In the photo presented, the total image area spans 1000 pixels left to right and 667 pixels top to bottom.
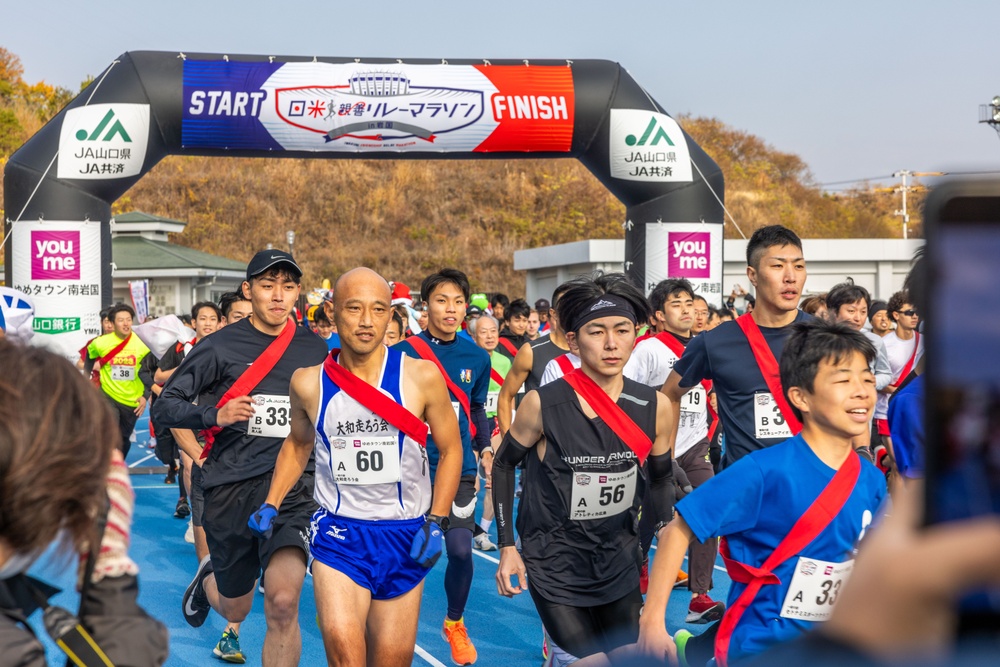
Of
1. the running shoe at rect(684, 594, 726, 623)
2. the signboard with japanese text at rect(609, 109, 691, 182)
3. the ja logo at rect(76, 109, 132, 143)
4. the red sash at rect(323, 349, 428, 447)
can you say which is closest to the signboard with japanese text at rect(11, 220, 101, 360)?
the ja logo at rect(76, 109, 132, 143)

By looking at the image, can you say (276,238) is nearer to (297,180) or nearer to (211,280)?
(297,180)

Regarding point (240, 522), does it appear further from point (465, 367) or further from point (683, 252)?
point (683, 252)

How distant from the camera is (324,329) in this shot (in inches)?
488

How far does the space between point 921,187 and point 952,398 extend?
19 cm

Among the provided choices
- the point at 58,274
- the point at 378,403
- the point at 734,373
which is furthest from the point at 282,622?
the point at 58,274

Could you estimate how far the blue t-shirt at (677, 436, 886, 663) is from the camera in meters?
3.32

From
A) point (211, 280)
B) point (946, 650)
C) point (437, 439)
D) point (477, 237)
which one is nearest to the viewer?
point (946, 650)

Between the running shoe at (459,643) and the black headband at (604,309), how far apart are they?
2.58 meters

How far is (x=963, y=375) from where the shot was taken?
0.61 m

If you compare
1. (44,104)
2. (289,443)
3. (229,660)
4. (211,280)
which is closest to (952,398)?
(289,443)

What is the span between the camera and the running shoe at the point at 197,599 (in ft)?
21.3

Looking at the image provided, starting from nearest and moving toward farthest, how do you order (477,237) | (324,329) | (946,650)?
(946,650), (324,329), (477,237)

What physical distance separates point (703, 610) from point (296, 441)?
354 cm

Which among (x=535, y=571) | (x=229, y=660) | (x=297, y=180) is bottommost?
(x=229, y=660)
